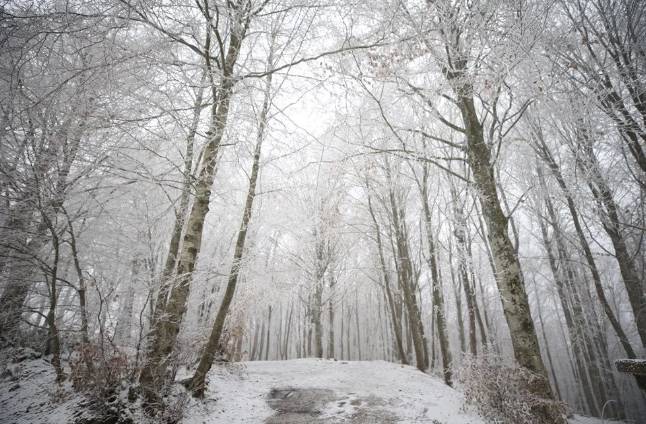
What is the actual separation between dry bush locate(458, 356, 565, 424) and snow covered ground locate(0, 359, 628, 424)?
1.04 feet

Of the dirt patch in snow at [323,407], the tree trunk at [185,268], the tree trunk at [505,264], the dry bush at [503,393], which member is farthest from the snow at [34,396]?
the tree trunk at [505,264]

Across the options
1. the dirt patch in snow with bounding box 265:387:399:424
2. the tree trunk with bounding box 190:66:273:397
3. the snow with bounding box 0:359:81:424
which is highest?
the tree trunk with bounding box 190:66:273:397

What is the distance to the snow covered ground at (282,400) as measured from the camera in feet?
13.6

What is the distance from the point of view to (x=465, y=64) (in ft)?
15.6

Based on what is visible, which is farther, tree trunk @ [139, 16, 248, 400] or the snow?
tree trunk @ [139, 16, 248, 400]

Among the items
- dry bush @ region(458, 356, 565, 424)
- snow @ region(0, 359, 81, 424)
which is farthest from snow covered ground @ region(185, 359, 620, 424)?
snow @ region(0, 359, 81, 424)

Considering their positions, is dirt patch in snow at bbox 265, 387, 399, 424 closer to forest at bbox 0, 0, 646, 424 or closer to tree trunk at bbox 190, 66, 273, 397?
forest at bbox 0, 0, 646, 424

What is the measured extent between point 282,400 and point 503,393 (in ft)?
12.7

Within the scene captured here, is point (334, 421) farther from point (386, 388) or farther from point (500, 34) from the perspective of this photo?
point (500, 34)

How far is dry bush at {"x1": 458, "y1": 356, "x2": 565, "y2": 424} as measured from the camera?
361 cm

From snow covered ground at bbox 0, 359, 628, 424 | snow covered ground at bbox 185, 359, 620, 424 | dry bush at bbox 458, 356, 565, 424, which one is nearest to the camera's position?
dry bush at bbox 458, 356, 565, 424

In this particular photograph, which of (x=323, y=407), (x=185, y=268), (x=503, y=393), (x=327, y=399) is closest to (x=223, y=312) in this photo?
(x=185, y=268)

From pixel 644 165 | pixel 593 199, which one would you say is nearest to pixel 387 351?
pixel 593 199

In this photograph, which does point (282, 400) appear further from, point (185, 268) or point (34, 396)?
point (34, 396)
